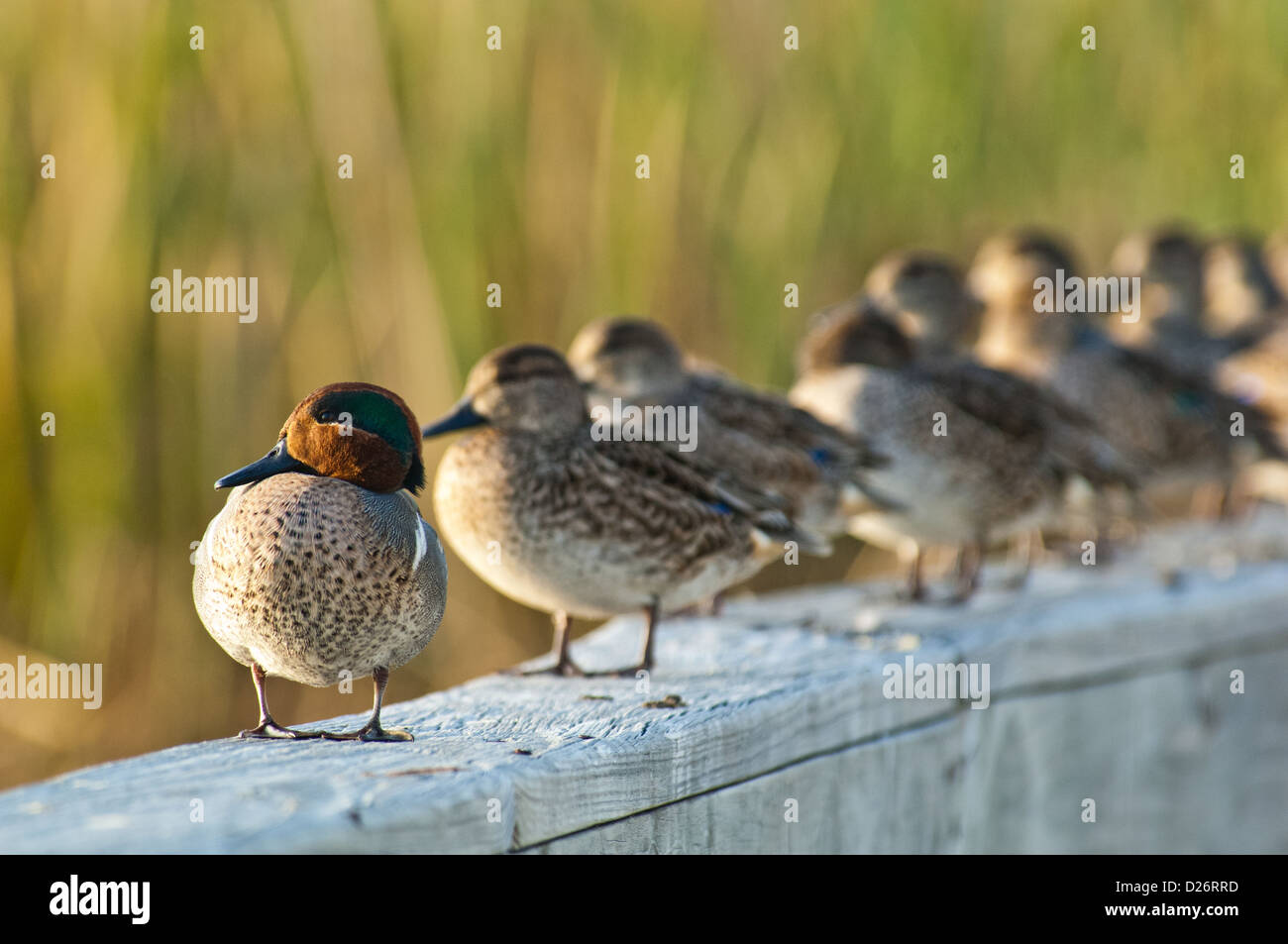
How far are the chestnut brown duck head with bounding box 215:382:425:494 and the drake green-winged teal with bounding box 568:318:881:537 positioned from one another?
2.13m

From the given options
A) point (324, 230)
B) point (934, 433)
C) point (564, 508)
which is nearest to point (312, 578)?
point (564, 508)

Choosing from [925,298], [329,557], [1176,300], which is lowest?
[329,557]

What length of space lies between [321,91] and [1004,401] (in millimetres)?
2480

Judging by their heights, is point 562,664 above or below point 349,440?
below

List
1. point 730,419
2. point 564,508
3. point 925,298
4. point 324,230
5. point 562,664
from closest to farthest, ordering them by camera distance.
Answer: point 562,664 < point 564,508 < point 730,419 < point 324,230 < point 925,298

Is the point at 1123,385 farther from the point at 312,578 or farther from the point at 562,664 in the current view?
the point at 312,578

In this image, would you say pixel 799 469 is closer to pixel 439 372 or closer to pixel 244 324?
pixel 439 372

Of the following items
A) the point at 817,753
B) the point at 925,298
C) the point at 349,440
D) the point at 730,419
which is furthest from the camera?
the point at 925,298

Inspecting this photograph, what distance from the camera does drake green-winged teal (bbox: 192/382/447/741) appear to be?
2.27m

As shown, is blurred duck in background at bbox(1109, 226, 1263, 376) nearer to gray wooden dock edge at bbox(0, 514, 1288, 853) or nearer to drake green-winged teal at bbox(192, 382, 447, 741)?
gray wooden dock edge at bbox(0, 514, 1288, 853)

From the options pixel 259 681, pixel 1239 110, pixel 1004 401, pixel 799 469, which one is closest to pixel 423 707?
pixel 259 681

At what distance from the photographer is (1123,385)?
6.81 metres

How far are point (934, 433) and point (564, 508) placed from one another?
209 centimetres
